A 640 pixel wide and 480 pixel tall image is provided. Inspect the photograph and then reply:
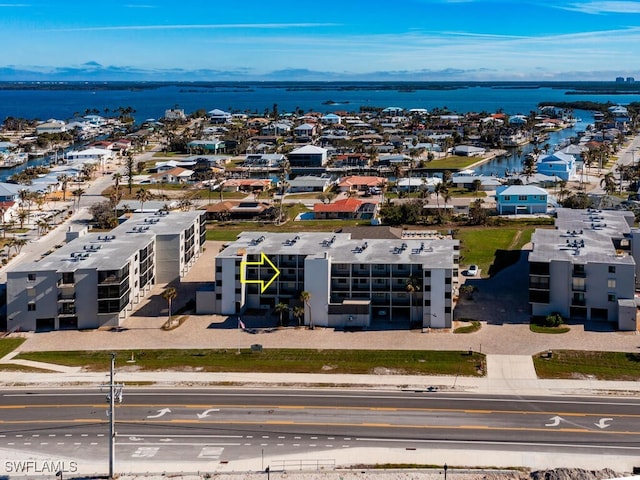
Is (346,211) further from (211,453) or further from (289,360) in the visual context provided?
(211,453)

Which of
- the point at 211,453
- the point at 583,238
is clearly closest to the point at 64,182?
the point at 583,238

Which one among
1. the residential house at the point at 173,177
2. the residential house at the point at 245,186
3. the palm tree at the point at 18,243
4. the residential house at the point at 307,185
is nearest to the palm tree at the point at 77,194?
the residential house at the point at 173,177

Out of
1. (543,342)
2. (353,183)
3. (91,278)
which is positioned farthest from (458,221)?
(91,278)

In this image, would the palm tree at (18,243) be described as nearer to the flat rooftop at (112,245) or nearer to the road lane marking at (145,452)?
the flat rooftop at (112,245)

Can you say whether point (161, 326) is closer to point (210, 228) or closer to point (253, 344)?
point (253, 344)

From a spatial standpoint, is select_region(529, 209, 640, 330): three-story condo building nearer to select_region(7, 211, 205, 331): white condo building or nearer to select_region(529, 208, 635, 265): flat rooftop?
select_region(529, 208, 635, 265): flat rooftop

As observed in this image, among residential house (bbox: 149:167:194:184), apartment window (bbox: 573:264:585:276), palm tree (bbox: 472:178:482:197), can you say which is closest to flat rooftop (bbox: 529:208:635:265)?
apartment window (bbox: 573:264:585:276)
